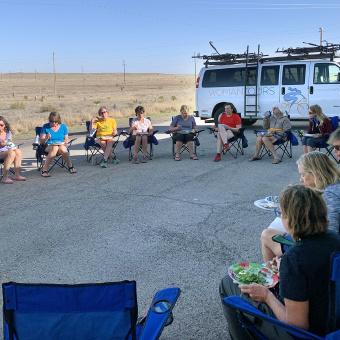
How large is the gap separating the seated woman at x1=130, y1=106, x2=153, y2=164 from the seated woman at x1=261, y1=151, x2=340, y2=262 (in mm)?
5878

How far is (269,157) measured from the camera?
31.4 ft

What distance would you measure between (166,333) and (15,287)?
146 centimetres

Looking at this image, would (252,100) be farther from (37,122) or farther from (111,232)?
(111,232)

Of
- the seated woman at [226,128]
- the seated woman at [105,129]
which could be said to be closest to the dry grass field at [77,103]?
the seated woman at [105,129]

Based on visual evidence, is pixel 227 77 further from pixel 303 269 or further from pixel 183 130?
pixel 303 269

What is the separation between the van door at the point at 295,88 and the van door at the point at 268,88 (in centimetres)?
19

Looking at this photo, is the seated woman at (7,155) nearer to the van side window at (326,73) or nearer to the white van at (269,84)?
the white van at (269,84)

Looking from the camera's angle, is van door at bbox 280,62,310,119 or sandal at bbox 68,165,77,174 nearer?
sandal at bbox 68,165,77,174

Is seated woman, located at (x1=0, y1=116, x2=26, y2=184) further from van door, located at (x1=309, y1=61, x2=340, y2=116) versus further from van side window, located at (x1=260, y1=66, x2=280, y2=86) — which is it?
van door, located at (x1=309, y1=61, x2=340, y2=116)

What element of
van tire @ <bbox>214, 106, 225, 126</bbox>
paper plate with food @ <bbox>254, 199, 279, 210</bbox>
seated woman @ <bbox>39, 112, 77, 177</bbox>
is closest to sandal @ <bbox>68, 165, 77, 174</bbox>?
seated woman @ <bbox>39, 112, 77, 177</bbox>

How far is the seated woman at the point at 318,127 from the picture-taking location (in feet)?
27.9

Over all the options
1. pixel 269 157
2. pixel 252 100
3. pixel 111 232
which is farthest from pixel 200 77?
pixel 111 232

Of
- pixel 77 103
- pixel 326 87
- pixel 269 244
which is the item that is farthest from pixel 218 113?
pixel 77 103

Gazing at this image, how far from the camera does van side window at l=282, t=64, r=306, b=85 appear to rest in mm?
13109
